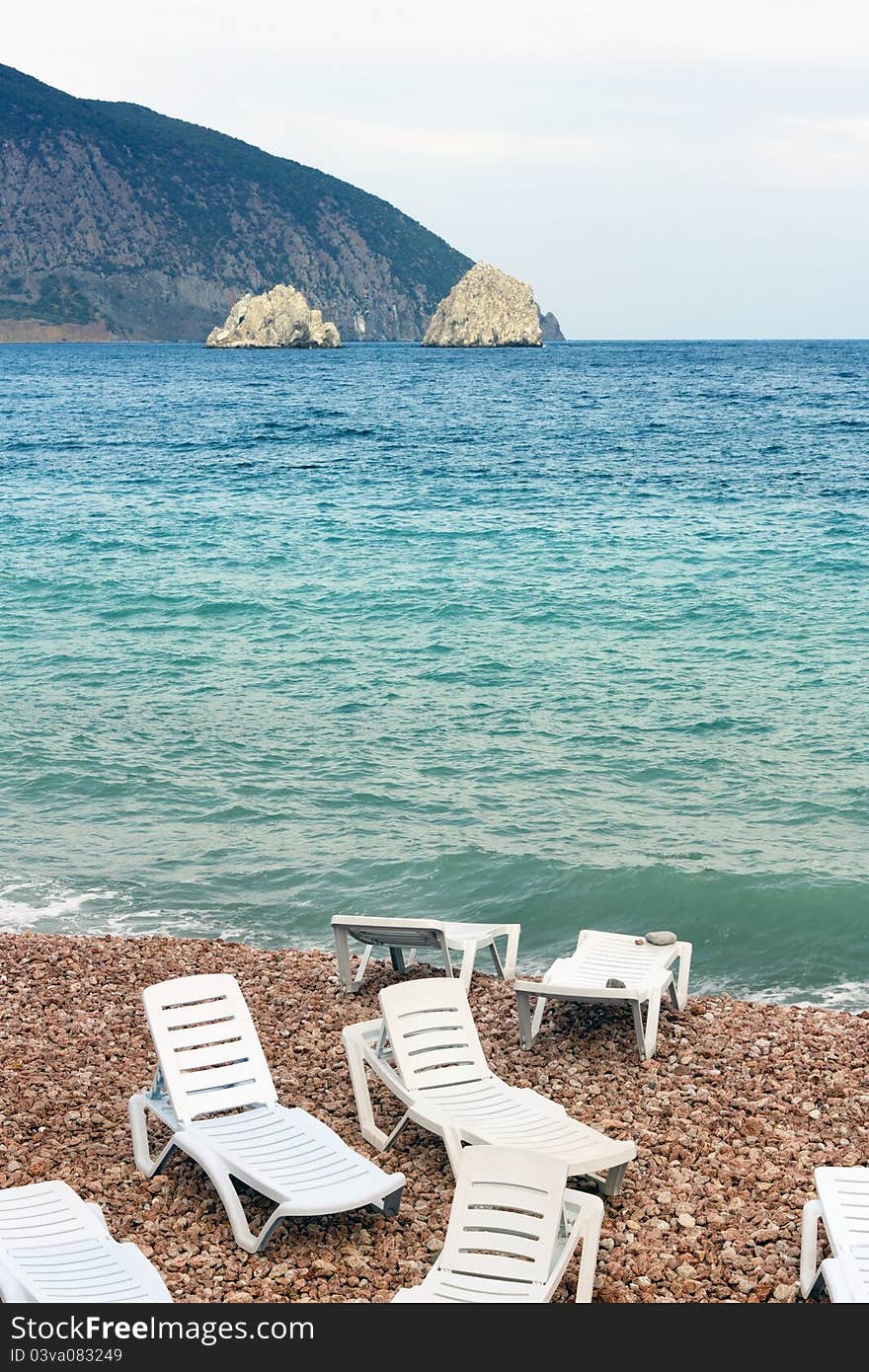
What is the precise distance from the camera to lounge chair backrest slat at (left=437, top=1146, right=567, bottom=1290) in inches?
202

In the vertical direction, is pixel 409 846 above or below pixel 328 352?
below

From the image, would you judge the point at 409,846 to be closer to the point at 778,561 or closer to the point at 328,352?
the point at 778,561

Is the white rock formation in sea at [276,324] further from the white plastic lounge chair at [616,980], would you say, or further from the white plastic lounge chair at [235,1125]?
the white plastic lounge chair at [235,1125]

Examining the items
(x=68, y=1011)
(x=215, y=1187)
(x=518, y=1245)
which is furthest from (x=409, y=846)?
(x=518, y=1245)

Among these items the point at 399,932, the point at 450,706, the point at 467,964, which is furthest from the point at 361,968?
the point at 450,706

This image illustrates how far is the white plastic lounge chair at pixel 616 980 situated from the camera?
783 cm

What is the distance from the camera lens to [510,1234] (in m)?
5.37

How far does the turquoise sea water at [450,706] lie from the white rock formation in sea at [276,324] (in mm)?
139564

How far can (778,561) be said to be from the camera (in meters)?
24.7

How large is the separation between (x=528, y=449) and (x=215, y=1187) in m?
40.5

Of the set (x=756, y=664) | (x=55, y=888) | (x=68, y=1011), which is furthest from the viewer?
(x=756, y=664)

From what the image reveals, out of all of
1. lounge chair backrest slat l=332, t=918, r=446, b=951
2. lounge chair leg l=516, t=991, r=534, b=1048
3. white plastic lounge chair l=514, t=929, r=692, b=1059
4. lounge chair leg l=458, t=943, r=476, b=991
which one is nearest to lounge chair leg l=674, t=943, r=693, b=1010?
white plastic lounge chair l=514, t=929, r=692, b=1059

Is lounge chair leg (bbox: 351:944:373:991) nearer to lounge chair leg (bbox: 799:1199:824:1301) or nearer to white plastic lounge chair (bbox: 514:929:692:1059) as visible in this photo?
white plastic lounge chair (bbox: 514:929:692:1059)

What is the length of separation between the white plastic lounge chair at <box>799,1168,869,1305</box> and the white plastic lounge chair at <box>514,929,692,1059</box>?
6.87 feet
